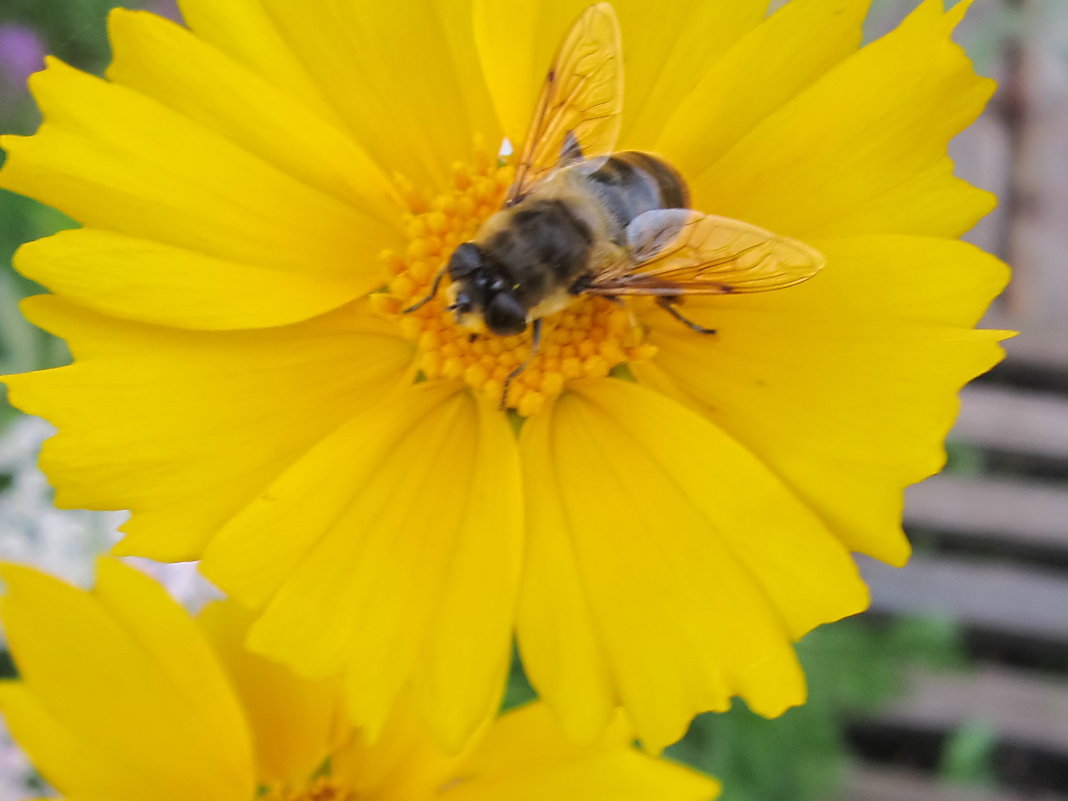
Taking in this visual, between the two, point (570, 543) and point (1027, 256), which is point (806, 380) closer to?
point (570, 543)

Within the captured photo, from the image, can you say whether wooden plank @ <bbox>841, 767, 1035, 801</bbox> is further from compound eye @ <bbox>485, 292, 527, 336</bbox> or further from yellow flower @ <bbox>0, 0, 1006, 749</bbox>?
compound eye @ <bbox>485, 292, 527, 336</bbox>

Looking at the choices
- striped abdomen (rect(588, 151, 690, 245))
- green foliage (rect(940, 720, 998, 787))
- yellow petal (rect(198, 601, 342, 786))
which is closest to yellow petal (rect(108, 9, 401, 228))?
striped abdomen (rect(588, 151, 690, 245))

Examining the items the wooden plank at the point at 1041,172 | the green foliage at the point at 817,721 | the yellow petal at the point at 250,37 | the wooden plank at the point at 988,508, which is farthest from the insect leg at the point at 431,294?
the wooden plank at the point at 1041,172

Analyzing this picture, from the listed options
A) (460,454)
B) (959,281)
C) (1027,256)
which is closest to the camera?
(959,281)

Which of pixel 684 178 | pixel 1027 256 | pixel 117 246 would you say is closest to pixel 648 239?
pixel 684 178

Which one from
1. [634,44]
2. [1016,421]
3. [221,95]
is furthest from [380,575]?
[1016,421]

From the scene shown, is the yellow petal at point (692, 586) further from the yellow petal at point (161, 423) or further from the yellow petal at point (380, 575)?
the yellow petal at point (161, 423)
